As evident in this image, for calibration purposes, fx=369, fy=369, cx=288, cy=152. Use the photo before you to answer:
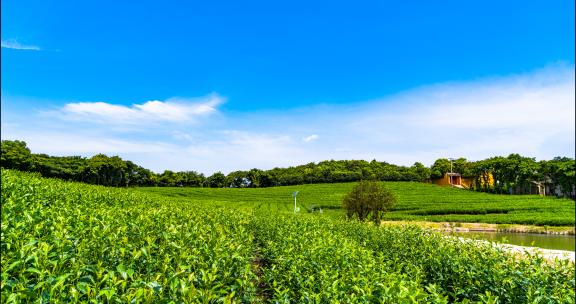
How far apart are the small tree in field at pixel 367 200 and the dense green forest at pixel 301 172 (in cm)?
5126

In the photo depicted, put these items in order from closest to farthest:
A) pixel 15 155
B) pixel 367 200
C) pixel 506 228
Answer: pixel 367 200, pixel 506 228, pixel 15 155

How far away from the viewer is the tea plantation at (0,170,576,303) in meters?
2.84

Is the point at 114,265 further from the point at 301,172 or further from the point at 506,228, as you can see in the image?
the point at 301,172

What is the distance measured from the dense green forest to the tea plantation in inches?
2413

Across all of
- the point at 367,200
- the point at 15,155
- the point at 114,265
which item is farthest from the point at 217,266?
the point at 15,155

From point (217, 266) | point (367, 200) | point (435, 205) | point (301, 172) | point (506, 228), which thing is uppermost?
point (301, 172)

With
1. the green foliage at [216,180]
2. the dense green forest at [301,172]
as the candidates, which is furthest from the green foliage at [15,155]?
the green foliage at [216,180]

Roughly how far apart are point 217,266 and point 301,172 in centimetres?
10353

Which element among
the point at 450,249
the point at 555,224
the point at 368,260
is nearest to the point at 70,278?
the point at 368,260

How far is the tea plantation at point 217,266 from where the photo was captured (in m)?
2.84

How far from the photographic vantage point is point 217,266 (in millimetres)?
4309

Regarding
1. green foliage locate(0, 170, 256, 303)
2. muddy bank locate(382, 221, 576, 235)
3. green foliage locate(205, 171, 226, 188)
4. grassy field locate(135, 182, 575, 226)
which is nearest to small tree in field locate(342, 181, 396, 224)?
grassy field locate(135, 182, 575, 226)

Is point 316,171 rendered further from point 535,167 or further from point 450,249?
point 450,249

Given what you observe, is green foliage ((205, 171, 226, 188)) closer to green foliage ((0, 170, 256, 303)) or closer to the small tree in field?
the small tree in field
